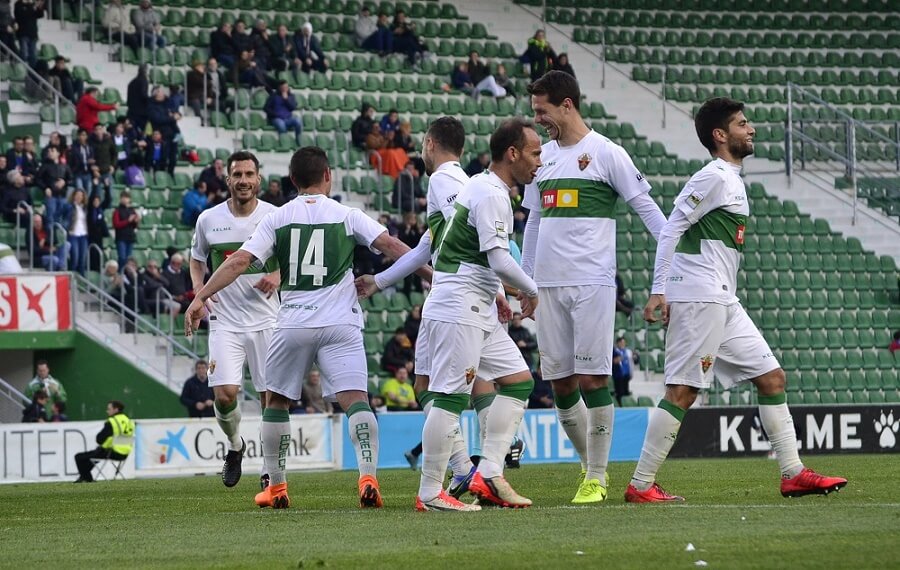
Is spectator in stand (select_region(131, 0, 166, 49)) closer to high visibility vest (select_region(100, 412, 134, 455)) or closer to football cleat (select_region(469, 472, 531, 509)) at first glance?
high visibility vest (select_region(100, 412, 134, 455))

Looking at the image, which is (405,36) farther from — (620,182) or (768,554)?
(768,554)

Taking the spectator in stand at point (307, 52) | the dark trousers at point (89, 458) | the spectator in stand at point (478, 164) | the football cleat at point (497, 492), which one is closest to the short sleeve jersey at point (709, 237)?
the football cleat at point (497, 492)

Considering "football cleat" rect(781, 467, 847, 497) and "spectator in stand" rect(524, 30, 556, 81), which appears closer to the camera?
"football cleat" rect(781, 467, 847, 497)

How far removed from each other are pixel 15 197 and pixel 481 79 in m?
11.2

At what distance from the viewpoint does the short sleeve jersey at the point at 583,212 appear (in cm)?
1029

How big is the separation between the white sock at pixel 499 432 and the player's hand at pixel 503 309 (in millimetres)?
681

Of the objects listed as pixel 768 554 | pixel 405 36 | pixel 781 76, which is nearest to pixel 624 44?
pixel 781 76

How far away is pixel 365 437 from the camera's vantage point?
34.3 ft

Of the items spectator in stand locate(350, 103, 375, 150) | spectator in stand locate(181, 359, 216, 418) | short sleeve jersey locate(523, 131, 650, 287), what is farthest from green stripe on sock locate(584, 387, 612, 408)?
spectator in stand locate(350, 103, 375, 150)

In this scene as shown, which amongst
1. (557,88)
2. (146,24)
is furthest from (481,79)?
(557,88)

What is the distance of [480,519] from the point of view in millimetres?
8891

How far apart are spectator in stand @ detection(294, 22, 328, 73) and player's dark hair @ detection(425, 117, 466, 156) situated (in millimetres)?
20341

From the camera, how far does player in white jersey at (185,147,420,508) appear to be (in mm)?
10484

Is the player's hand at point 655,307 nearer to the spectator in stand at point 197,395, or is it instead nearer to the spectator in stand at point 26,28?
the spectator in stand at point 197,395
